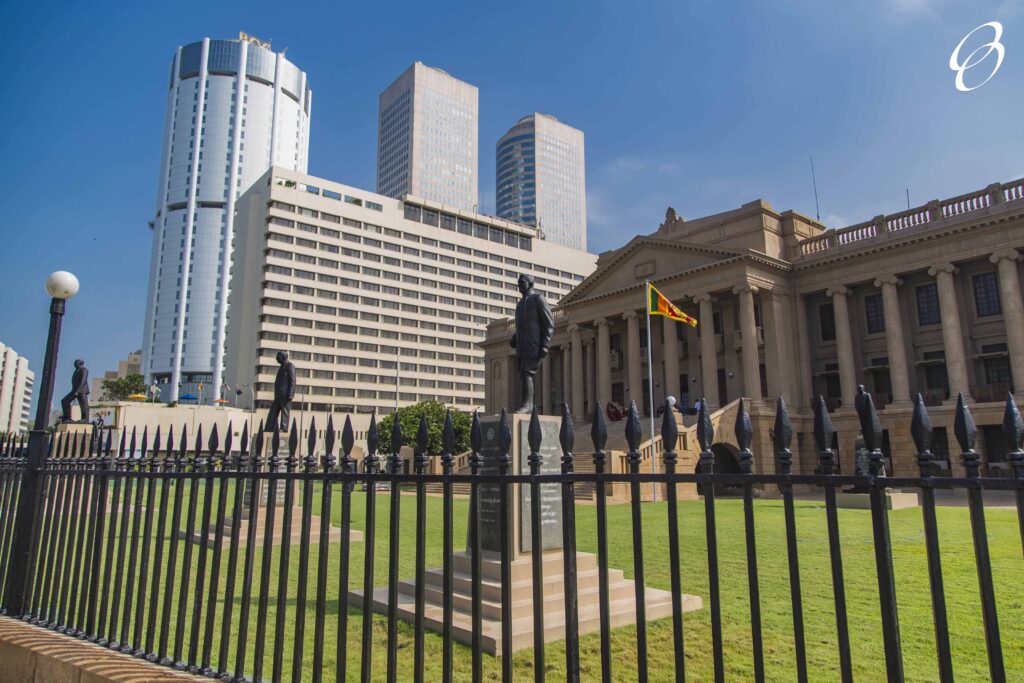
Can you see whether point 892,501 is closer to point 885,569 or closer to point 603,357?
point 885,569

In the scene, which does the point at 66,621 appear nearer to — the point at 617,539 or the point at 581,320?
the point at 617,539

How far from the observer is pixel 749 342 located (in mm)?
34344

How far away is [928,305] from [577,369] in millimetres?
20834

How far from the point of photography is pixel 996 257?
29.0 m

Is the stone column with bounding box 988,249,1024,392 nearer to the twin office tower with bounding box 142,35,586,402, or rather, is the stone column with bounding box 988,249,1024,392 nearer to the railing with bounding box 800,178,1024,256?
the railing with bounding box 800,178,1024,256

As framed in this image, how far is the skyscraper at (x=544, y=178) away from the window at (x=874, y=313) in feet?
425

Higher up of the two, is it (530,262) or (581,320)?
(530,262)

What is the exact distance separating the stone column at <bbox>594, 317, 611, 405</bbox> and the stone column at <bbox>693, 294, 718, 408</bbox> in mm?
7167

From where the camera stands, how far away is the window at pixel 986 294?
30578mm

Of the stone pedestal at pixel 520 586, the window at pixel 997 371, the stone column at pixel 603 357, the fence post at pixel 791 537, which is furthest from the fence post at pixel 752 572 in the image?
the stone column at pixel 603 357

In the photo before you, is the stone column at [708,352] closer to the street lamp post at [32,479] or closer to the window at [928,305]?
the window at [928,305]

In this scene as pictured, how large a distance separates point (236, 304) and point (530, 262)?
Answer: 159 feet

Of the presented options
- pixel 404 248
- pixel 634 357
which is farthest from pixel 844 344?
pixel 404 248

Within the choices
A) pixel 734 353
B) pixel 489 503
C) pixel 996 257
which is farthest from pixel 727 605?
pixel 734 353
